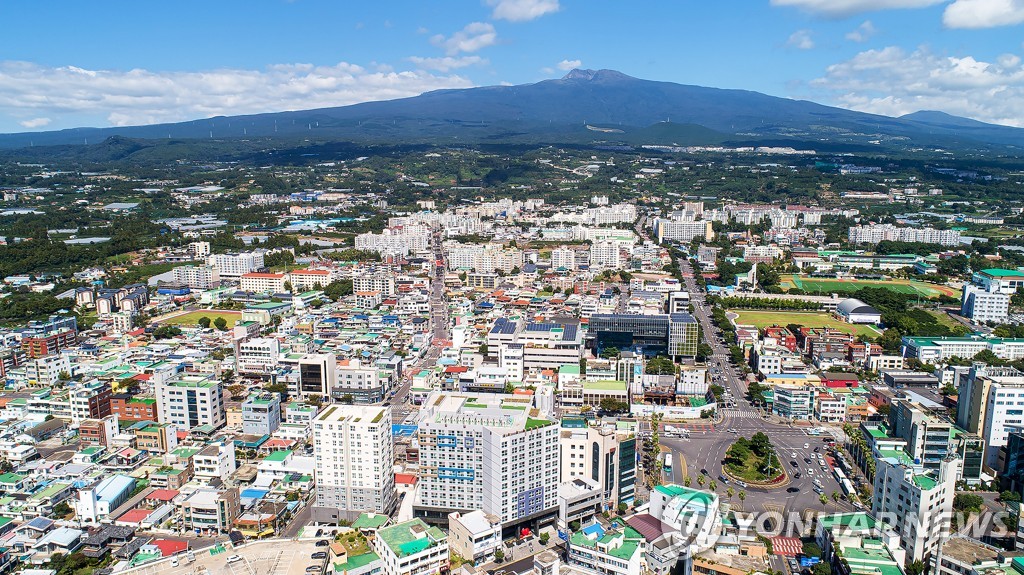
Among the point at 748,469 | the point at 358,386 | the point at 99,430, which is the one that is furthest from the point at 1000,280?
the point at 99,430

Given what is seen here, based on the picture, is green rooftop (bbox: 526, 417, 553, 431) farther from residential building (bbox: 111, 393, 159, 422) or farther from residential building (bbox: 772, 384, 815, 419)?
residential building (bbox: 111, 393, 159, 422)

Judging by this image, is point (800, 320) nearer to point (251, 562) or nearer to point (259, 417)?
point (259, 417)

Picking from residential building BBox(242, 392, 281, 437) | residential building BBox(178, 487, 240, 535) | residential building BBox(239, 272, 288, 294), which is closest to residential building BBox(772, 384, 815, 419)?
residential building BBox(242, 392, 281, 437)

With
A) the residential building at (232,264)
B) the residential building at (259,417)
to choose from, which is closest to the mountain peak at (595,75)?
the residential building at (232,264)

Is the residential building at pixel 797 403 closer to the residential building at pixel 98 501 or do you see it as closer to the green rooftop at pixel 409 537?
the green rooftop at pixel 409 537

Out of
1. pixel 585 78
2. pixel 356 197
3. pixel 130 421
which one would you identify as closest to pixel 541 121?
pixel 585 78
